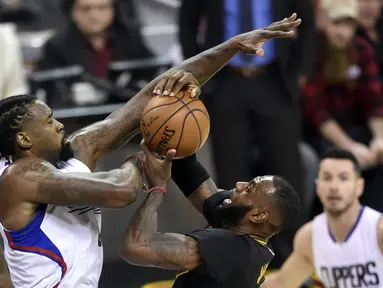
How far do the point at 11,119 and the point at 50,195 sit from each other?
1.22 feet

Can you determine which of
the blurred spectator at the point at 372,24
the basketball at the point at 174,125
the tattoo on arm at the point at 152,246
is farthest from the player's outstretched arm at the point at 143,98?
the blurred spectator at the point at 372,24

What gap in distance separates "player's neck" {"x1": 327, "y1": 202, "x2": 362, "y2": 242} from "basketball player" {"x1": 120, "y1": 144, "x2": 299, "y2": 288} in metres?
2.34

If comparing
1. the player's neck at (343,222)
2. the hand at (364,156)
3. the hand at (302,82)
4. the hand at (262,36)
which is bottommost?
the player's neck at (343,222)

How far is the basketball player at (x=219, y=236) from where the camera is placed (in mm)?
3943

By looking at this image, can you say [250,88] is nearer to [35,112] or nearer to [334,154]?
[334,154]

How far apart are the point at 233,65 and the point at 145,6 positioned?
10.0ft

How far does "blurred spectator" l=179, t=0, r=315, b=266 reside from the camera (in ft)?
21.7

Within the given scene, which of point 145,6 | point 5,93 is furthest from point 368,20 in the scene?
point 5,93

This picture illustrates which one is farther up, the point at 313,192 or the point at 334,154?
the point at 334,154

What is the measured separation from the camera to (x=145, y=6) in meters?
9.46

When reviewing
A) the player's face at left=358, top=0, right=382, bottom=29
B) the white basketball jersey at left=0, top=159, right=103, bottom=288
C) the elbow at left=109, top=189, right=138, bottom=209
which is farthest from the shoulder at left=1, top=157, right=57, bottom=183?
the player's face at left=358, top=0, right=382, bottom=29

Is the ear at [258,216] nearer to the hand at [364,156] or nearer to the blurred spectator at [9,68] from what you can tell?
the blurred spectator at [9,68]

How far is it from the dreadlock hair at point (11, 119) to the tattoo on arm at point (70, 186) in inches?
4.6

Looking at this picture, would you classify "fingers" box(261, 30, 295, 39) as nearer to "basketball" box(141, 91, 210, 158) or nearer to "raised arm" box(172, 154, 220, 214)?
"basketball" box(141, 91, 210, 158)
